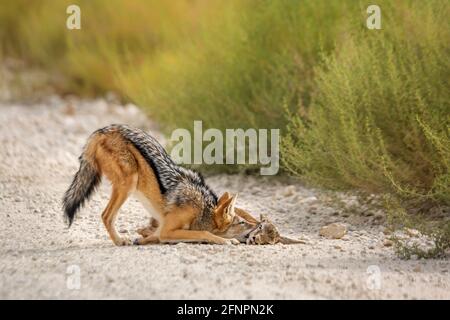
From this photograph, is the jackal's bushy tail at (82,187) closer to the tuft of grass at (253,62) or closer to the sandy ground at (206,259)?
the sandy ground at (206,259)

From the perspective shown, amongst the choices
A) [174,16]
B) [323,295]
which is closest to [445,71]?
[323,295]

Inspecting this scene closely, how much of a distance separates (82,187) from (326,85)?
2.56 m

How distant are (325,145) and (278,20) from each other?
2522 mm

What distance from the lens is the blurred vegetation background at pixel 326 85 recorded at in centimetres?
762

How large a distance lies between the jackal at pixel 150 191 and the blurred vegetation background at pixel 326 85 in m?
1.32

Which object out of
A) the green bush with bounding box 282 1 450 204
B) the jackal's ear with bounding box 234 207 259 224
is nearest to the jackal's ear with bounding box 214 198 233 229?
the jackal's ear with bounding box 234 207 259 224

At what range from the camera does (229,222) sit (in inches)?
271

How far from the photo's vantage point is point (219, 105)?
10.6 metres

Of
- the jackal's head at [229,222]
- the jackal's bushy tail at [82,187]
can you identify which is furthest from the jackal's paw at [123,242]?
the jackal's head at [229,222]

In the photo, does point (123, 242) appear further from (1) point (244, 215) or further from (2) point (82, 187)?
(1) point (244, 215)

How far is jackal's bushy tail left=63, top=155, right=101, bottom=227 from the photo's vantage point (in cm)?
686

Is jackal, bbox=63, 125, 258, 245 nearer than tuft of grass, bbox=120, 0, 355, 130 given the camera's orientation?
Yes

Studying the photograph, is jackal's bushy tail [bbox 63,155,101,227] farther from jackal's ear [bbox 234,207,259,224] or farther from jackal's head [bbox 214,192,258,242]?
jackal's ear [bbox 234,207,259,224]

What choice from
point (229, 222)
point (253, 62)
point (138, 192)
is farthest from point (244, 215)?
point (253, 62)
